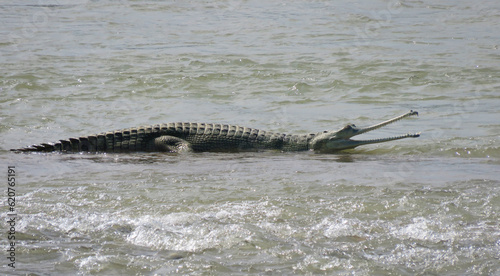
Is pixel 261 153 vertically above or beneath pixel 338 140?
beneath

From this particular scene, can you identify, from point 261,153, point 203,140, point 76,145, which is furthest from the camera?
point 203,140

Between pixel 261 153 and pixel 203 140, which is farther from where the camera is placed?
pixel 203 140

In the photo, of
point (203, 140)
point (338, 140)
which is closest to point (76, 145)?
point (203, 140)

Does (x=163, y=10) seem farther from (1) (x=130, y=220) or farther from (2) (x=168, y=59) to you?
(1) (x=130, y=220)

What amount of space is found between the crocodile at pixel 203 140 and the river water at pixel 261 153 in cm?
24

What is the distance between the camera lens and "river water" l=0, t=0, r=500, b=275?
13.6ft

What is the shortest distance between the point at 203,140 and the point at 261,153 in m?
0.81

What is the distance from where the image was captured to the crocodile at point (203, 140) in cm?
809

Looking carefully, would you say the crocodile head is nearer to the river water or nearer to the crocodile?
the crocodile

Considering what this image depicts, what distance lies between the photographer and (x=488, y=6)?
19828mm

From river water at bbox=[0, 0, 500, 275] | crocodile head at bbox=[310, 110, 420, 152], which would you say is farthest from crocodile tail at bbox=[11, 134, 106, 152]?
crocodile head at bbox=[310, 110, 420, 152]

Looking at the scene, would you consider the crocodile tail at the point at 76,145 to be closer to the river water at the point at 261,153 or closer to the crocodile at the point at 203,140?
the crocodile at the point at 203,140

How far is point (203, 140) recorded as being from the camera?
8359 millimetres

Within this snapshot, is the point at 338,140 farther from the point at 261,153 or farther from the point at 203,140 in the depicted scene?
the point at 203,140
